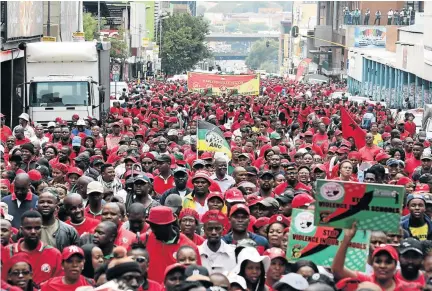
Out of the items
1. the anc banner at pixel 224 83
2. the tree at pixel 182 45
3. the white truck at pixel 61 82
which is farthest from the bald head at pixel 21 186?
the tree at pixel 182 45

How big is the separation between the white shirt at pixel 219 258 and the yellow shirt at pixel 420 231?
2.21 metres

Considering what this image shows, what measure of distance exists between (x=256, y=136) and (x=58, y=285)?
551 inches

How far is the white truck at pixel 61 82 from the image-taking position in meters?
29.9

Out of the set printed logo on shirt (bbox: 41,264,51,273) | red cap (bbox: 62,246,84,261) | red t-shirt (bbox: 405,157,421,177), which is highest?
red cap (bbox: 62,246,84,261)

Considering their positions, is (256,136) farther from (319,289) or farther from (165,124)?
(319,289)

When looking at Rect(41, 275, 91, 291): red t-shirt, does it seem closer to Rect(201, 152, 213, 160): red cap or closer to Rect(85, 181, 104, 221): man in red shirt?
Rect(85, 181, 104, 221): man in red shirt

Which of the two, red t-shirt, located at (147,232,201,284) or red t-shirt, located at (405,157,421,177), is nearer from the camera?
red t-shirt, located at (147,232,201,284)

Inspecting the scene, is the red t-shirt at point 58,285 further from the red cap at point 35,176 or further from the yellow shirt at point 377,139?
the yellow shirt at point 377,139

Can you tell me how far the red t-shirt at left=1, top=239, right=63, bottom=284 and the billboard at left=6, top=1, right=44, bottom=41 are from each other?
23.4 meters

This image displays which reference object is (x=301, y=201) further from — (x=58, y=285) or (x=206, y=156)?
(x=206, y=156)

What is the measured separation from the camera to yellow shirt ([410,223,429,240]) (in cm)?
1223

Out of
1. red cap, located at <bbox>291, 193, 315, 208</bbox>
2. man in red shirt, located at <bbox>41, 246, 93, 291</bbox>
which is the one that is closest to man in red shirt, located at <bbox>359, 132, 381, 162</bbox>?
red cap, located at <bbox>291, 193, 315, 208</bbox>

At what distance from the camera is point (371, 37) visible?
9344cm

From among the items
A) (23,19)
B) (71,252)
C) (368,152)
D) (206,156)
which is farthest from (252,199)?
(23,19)
